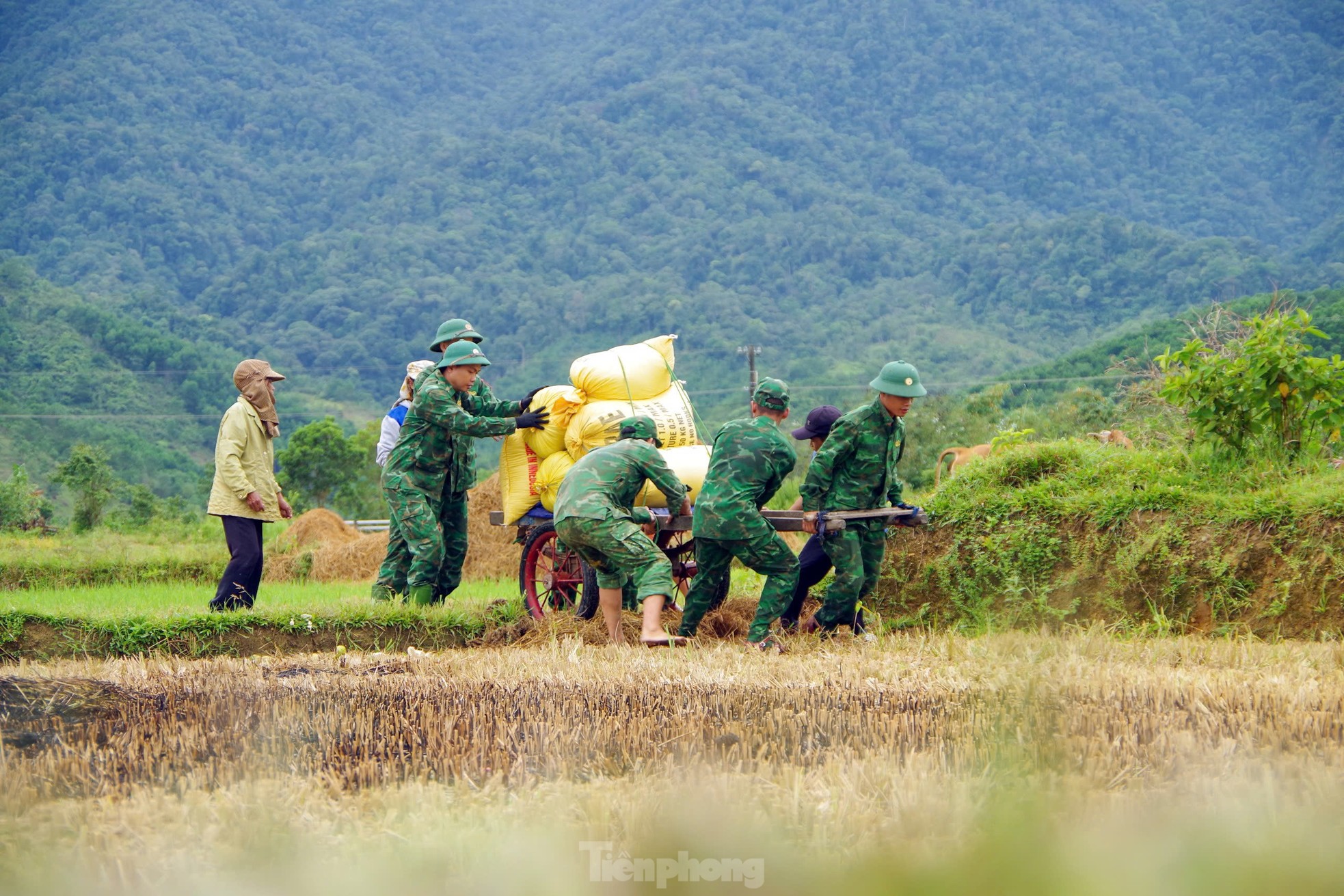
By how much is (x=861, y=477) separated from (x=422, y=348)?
78.1m

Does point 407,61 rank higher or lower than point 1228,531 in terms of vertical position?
higher

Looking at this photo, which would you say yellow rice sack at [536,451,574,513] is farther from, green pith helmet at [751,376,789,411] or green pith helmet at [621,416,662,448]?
green pith helmet at [751,376,789,411]

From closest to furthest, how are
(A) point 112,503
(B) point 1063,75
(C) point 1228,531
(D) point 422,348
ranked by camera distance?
1. (C) point 1228,531
2. (A) point 112,503
3. (D) point 422,348
4. (B) point 1063,75

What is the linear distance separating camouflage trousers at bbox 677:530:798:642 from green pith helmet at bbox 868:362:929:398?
111 cm

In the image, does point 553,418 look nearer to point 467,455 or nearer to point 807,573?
point 467,455

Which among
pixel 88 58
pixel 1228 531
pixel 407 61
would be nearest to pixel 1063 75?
pixel 407 61

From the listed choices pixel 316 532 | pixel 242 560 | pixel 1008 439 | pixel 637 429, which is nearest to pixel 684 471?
pixel 637 429

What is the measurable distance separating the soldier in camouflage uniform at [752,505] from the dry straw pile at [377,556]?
687 cm

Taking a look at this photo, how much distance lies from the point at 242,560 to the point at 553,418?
2366 millimetres

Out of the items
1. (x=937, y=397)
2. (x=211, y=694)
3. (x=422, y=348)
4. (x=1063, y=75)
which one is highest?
(x=1063, y=75)

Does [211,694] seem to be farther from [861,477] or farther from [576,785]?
[861,477]

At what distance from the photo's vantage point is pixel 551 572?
9.43m

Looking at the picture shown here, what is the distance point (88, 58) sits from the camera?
415ft

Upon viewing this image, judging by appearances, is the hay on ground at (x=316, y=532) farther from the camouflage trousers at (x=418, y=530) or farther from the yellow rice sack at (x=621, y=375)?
the yellow rice sack at (x=621, y=375)
